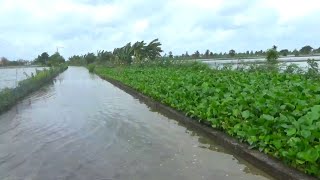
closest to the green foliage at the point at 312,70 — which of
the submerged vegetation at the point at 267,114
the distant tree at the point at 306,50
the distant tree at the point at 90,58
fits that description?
the submerged vegetation at the point at 267,114

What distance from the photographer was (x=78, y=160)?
20.9 ft

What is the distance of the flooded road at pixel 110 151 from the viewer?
5562 millimetres

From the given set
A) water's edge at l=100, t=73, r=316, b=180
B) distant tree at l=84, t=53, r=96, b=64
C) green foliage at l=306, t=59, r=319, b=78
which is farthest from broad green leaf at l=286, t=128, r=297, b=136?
distant tree at l=84, t=53, r=96, b=64

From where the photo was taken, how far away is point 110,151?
7.00m

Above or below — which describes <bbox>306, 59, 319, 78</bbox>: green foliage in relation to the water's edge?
above

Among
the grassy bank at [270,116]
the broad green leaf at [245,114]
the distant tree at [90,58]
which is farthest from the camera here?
the distant tree at [90,58]

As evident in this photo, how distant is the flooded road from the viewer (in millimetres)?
5562

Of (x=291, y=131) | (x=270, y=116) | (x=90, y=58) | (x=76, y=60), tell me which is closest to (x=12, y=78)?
(x=270, y=116)

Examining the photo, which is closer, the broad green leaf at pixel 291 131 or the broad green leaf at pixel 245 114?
the broad green leaf at pixel 291 131

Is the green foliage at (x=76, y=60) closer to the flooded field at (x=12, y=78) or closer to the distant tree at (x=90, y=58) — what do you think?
the distant tree at (x=90, y=58)

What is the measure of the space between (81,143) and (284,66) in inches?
416

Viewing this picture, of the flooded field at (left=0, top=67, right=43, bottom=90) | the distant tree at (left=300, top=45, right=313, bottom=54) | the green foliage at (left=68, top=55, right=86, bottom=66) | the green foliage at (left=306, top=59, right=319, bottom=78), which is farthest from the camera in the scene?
the green foliage at (left=68, top=55, right=86, bottom=66)

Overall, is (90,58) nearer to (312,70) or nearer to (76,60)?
(76,60)

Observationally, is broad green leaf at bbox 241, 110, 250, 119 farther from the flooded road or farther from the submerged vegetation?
the flooded road
